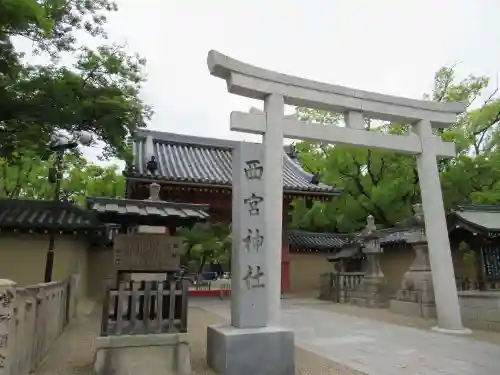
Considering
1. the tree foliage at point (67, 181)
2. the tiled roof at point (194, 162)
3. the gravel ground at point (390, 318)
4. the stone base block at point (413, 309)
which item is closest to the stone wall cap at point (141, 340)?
the gravel ground at point (390, 318)

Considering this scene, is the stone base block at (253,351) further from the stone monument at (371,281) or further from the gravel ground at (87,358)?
the stone monument at (371,281)

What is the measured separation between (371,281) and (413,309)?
3.11m

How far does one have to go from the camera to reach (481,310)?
10164 mm

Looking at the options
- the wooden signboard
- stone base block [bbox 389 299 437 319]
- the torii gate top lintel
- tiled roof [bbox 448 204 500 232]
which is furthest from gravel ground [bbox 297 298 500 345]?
the wooden signboard

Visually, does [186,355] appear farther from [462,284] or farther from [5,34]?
[462,284]

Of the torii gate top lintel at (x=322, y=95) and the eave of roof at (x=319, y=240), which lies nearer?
the torii gate top lintel at (x=322, y=95)

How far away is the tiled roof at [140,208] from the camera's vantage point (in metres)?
6.98

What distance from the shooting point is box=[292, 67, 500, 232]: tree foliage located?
19.3 metres

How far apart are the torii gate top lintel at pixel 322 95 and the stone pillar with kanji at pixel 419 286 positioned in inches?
151

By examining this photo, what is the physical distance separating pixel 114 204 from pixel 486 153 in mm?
19713

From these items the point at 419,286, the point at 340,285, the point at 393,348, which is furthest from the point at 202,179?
the point at 393,348

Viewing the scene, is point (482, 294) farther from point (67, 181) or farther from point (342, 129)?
point (67, 181)

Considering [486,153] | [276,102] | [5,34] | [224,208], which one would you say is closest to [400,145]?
[276,102]

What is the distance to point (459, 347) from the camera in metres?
7.60
